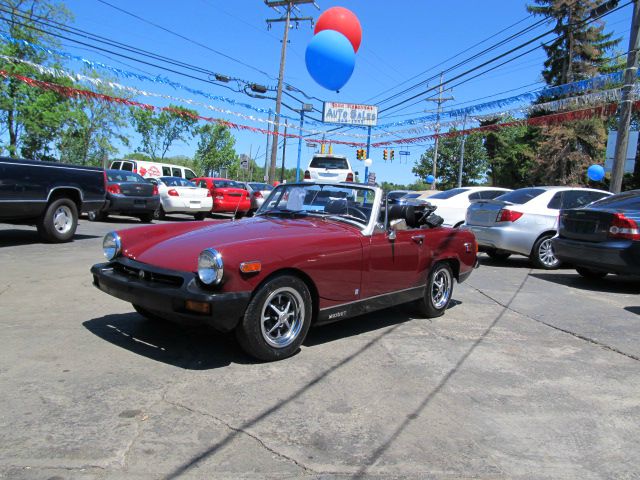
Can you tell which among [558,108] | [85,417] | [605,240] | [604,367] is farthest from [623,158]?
[85,417]

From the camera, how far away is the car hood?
378cm

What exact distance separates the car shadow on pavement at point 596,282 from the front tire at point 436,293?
3.41 m

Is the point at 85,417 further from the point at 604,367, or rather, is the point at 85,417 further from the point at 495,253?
the point at 495,253

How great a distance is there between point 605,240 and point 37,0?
35.4 metres

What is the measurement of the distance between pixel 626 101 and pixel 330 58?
771 centimetres

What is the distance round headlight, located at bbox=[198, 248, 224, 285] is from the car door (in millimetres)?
1474

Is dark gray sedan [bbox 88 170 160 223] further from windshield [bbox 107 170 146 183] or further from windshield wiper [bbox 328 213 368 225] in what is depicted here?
windshield wiper [bbox 328 213 368 225]

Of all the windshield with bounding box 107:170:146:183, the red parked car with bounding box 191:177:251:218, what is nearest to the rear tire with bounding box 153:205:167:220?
the red parked car with bounding box 191:177:251:218

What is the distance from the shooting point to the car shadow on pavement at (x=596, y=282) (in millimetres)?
Result: 8171

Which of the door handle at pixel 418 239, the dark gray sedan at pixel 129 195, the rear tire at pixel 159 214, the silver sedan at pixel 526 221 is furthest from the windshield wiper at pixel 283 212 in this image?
the rear tire at pixel 159 214

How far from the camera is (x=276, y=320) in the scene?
3.99 m

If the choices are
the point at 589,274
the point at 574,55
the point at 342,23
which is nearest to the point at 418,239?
the point at 589,274

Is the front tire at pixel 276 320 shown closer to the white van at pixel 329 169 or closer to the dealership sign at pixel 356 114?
the white van at pixel 329 169

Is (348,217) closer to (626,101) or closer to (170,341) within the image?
(170,341)
